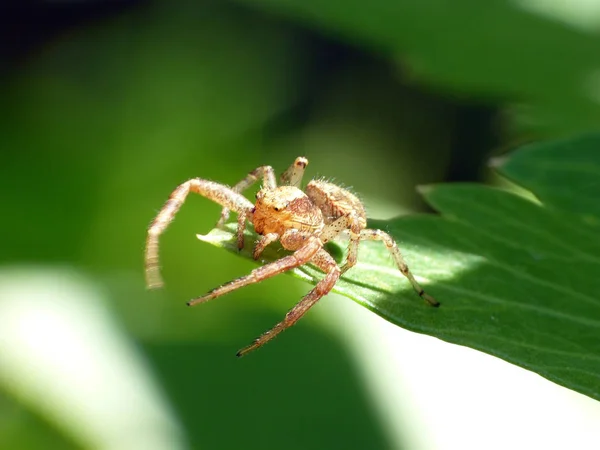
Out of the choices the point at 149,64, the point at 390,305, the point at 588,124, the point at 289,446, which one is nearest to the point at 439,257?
the point at 390,305

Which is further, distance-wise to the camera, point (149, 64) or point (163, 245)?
point (149, 64)

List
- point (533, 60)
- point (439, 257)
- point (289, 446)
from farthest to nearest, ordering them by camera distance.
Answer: point (533, 60)
point (289, 446)
point (439, 257)

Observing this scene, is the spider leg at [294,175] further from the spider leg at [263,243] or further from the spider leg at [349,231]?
the spider leg at [263,243]

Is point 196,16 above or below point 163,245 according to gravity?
above

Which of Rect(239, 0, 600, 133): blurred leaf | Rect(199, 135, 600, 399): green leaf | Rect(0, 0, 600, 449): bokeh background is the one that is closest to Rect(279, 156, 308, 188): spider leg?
Rect(199, 135, 600, 399): green leaf

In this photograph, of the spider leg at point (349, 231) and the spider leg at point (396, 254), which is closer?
the spider leg at point (396, 254)

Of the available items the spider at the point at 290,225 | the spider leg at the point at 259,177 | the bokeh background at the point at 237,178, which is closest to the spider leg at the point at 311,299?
the spider at the point at 290,225

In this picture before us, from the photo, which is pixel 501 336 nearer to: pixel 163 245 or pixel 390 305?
pixel 390 305
